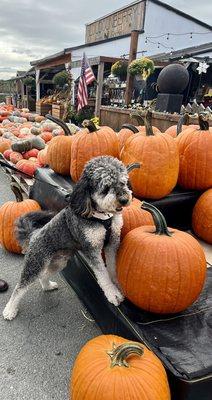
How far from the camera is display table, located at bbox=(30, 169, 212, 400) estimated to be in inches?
61.1

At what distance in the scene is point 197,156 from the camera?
9.59ft

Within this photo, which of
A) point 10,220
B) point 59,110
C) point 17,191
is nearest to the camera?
point 10,220

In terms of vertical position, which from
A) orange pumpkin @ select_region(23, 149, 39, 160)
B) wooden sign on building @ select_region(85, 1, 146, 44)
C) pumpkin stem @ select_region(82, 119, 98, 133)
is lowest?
orange pumpkin @ select_region(23, 149, 39, 160)

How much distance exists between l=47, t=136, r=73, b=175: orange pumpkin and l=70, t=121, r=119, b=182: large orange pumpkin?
397mm

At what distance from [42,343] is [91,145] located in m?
1.75

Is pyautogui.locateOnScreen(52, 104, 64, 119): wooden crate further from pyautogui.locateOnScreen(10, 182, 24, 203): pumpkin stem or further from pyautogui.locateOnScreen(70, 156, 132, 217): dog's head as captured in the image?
pyautogui.locateOnScreen(70, 156, 132, 217): dog's head

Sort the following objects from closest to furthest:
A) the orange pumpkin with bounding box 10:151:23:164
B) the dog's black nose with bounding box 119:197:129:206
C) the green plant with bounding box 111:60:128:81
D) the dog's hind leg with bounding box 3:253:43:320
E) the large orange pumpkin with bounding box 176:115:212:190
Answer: the dog's black nose with bounding box 119:197:129:206 → the dog's hind leg with bounding box 3:253:43:320 → the large orange pumpkin with bounding box 176:115:212:190 → the orange pumpkin with bounding box 10:151:23:164 → the green plant with bounding box 111:60:128:81

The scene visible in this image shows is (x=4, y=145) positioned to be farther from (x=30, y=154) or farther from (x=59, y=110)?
(x=59, y=110)

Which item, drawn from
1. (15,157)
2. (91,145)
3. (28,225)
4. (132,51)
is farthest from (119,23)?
(28,225)

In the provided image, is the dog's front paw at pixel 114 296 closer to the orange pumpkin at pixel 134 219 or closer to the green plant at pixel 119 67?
the orange pumpkin at pixel 134 219

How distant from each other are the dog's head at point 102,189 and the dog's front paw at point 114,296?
55 centimetres

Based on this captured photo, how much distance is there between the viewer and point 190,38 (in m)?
21.0

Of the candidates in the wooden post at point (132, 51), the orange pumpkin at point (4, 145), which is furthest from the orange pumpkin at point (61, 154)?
the wooden post at point (132, 51)

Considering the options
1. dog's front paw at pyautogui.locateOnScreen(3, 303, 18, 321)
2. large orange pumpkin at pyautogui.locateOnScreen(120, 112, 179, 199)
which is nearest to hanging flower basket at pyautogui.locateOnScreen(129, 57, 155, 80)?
large orange pumpkin at pyautogui.locateOnScreen(120, 112, 179, 199)
